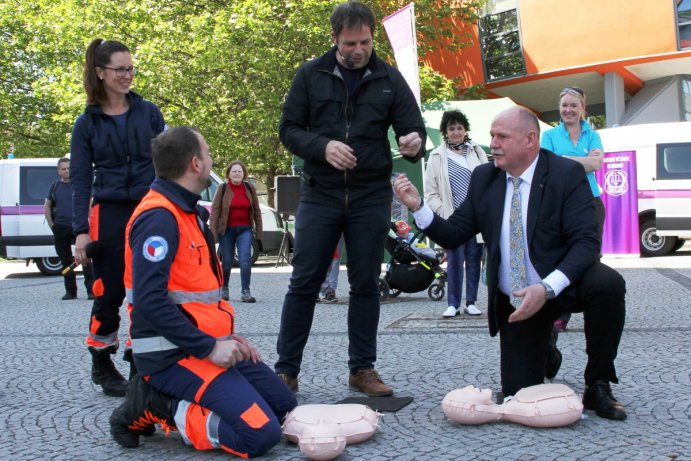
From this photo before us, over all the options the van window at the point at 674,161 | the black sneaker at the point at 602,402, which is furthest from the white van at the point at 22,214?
the black sneaker at the point at 602,402

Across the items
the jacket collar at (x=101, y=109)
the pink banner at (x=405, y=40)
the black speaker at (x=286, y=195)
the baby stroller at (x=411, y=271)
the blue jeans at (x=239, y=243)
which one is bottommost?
the baby stroller at (x=411, y=271)

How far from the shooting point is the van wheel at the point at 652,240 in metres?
17.0

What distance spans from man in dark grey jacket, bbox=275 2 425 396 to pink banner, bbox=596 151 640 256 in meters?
12.5

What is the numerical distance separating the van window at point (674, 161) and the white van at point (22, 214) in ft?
37.8

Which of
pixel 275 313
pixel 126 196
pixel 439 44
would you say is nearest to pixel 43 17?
pixel 439 44

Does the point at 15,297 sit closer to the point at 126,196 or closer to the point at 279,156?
the point at 126,196

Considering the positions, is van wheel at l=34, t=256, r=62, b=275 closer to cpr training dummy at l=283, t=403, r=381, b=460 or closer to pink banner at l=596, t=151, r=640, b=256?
pink banner at l=596, t=151, r=640, b=256

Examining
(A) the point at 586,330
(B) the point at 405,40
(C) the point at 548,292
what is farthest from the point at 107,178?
(B) the point at 405,40

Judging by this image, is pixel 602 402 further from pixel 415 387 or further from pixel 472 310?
pixel 472 310

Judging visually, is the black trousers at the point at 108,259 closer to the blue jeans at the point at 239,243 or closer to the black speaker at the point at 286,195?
the blue jeans at the point at 239,243

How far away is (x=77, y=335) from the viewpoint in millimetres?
7441

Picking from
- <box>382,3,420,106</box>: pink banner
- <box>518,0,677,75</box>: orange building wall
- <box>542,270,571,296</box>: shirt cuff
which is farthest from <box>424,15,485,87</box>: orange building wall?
<box>542,270,571,296</box>: shirt cuff

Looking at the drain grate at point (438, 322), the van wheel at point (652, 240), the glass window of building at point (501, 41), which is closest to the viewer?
the drain grate at point (438, 322)

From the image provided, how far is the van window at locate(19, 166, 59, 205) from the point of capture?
16.7 meters
